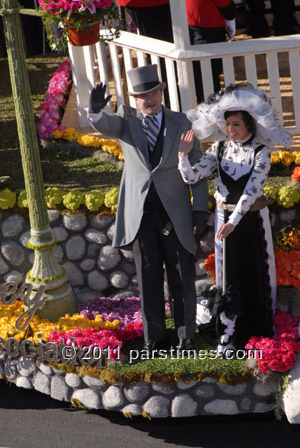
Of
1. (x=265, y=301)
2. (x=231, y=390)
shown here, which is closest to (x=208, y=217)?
(x=265, y=301)

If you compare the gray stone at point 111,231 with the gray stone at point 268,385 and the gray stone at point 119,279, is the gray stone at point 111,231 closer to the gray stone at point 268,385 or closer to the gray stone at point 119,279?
the gray stone at point 119,279

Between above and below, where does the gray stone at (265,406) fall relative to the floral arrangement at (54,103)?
below

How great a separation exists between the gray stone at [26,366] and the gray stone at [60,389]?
0.18 meters

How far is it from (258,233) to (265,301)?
507mm

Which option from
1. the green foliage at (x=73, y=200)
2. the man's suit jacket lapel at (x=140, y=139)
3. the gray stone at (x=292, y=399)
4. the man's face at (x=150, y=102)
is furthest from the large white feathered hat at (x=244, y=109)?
the gray stone at (x=292, y=399)

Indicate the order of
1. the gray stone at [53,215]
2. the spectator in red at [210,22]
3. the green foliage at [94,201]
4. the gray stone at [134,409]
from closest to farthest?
the gray stone at [134,409]
the green foliage at [94,201]
the gray stone at [53,215]
the spectator in red at [210,22]

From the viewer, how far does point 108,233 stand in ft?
24.3

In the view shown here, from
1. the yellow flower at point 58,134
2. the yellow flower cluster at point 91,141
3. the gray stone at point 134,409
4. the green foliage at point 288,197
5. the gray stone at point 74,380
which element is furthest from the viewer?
the yellow flower at point 58,134

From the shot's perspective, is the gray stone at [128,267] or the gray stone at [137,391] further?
the gray stone at [128,267]

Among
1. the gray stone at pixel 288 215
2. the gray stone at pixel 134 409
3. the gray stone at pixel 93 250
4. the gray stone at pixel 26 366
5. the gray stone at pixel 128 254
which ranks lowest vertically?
the gray stone at pixel 134 409

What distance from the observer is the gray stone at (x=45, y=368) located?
6.74m

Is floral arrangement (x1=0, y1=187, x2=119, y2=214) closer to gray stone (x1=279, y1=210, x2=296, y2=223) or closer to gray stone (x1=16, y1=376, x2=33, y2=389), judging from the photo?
gray stone (x1=279, y1=210, x2=296, y2=223)

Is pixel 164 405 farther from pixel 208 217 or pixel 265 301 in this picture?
pixel 208 217

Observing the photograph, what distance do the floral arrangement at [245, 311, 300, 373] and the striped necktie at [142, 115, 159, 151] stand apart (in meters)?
1.51
